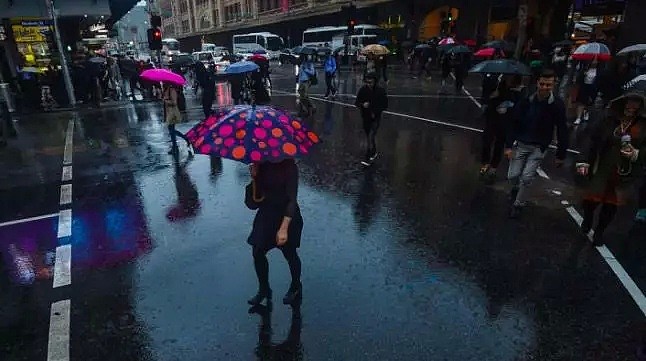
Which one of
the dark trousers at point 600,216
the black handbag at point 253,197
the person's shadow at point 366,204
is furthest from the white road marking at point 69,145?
the dark trousers at point 600,216

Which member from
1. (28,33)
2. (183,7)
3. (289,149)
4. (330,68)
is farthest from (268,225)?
(183,7)

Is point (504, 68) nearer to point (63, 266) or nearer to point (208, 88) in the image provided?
point (208, 88)

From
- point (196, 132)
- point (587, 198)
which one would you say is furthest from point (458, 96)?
point (196, 132)

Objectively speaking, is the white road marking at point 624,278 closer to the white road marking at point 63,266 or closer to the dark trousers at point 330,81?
the white road marking at point 63,266

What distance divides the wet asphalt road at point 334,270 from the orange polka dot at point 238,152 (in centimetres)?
168

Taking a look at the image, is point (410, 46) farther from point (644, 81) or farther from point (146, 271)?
point (146, 271)

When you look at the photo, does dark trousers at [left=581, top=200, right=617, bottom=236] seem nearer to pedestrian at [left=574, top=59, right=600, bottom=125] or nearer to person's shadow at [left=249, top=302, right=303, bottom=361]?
person's shadow at [left=249, top=302, right=303, bottom=361]

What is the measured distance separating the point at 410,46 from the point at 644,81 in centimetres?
3304

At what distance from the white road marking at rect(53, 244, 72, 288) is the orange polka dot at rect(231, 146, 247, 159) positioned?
9.60ft

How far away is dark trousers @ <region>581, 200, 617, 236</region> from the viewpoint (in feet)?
16.9

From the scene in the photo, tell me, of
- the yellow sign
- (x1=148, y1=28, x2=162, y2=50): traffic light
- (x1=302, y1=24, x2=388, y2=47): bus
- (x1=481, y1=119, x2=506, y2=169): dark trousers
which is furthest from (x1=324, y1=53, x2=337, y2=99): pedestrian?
(x1=302, y1=24, x2=388, y2=47): bus

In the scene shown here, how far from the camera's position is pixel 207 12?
283 feet

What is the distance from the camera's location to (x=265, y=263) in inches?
161

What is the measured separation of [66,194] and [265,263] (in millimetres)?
5359
